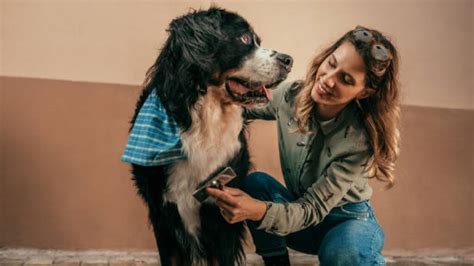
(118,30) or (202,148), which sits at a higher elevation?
(118,30)

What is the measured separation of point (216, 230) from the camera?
4.65ft

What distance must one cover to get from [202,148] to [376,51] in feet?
1.59

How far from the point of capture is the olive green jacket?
4.33 feet

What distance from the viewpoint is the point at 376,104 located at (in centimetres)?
139

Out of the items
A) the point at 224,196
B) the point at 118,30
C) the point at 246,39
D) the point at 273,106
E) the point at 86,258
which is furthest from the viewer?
the point at 86,258

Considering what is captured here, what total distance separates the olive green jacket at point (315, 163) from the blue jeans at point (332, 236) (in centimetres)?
4

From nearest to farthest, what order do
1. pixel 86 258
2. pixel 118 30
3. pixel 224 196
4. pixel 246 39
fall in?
pixel 224 196 → pixel 246 39 → pixel 118 30 → pixel 86 258

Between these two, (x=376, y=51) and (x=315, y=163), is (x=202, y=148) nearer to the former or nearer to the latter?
(x=315, y=163)

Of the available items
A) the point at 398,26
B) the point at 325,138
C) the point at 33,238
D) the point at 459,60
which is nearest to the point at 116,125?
the point at 33,238

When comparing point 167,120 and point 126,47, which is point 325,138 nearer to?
point 167,120

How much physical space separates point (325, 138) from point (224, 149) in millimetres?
271

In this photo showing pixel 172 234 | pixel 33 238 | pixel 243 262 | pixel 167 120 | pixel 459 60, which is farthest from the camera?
pixel 459 60

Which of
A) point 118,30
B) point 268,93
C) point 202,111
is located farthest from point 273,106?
point 118,30

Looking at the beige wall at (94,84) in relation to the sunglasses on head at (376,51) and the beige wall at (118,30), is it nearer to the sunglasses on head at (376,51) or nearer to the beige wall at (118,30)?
the beige wall at (118,30)
